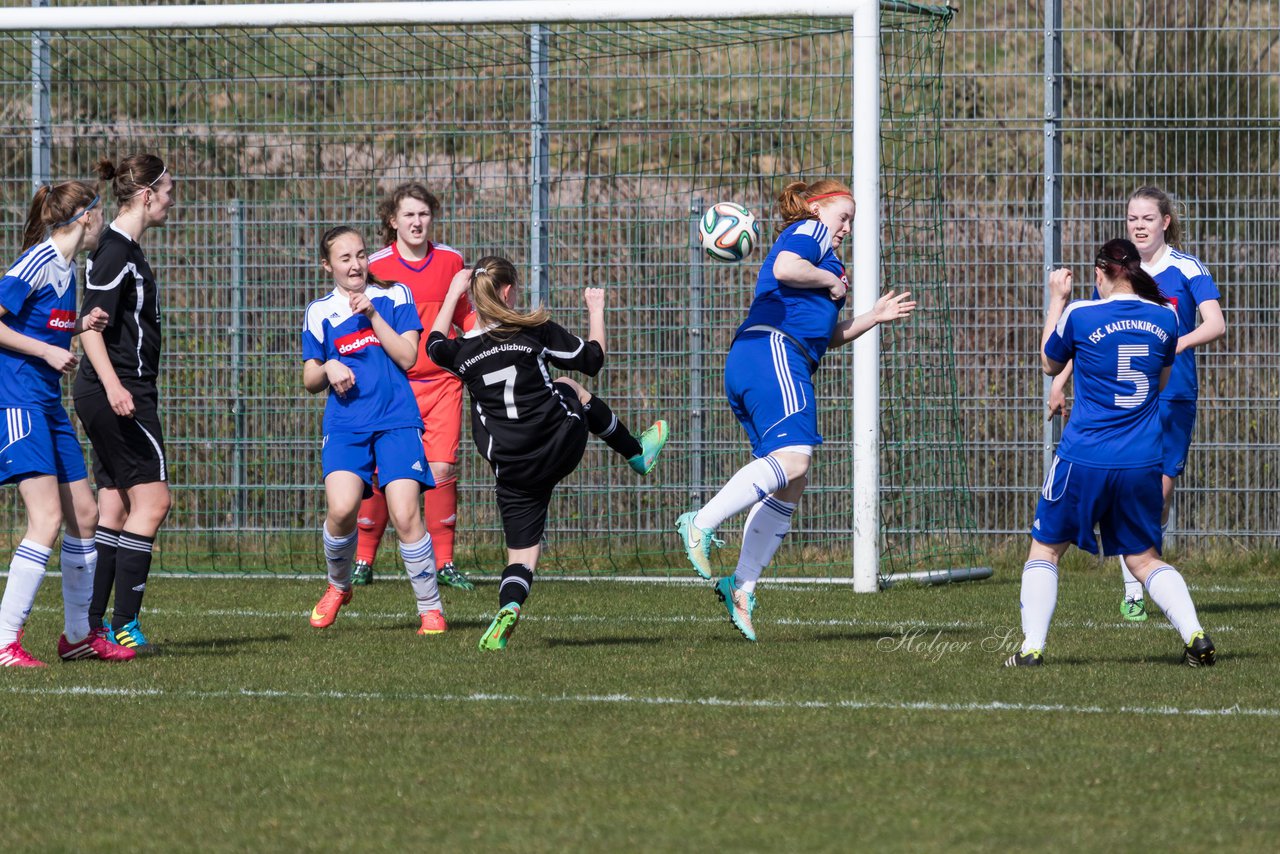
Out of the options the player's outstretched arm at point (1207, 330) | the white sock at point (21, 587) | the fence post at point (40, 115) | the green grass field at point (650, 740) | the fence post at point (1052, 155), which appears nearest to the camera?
the green grass field at point (650, 740)

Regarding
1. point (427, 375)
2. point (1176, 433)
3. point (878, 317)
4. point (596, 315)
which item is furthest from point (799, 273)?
point (427, 375)

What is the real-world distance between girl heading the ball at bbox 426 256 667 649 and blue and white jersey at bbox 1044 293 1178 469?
2040mm

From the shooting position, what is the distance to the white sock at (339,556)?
8.20 metres

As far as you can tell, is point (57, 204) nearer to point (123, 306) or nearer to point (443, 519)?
point (123, 306)

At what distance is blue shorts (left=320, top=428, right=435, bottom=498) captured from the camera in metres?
7.96

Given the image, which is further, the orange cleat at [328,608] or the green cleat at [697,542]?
the orange cleat at [328,608]

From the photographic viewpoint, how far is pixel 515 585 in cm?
745

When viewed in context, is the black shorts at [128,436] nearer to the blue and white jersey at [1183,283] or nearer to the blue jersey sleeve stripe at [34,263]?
the blue jersey sleeve stripe at [34,263]

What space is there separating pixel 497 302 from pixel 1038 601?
259 cm

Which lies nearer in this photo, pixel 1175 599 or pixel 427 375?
pixel 1175 599

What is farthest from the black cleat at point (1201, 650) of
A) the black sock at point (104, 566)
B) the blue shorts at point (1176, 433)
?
the black sock at point (104, 566)

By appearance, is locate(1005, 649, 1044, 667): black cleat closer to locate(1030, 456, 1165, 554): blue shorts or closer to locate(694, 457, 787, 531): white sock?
locate(1030, 456, 1165, 554): blue shorts

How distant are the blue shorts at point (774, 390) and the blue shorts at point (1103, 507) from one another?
1.12 meters

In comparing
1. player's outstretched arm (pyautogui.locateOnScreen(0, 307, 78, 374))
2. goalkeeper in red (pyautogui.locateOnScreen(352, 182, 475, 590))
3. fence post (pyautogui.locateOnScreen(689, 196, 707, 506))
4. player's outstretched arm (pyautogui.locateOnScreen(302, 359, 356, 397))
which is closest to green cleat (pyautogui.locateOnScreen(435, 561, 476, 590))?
goalkeeper in red (pyautogui.locateOnScreen(352, 182, 475, 590))
